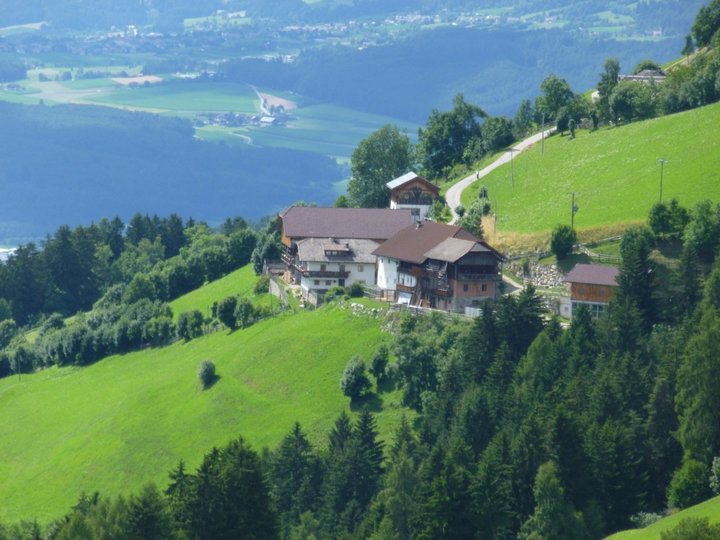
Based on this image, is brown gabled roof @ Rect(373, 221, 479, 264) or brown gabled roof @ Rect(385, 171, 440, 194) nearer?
brown gabled roof @ Rect(373, 221, 479, 264)

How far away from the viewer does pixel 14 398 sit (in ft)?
402

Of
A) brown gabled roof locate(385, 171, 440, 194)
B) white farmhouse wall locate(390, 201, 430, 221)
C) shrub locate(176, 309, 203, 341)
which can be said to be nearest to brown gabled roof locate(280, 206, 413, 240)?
white farmhouse wall locate(390, 201, 430, 221)

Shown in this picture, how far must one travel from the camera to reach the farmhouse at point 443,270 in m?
99.2

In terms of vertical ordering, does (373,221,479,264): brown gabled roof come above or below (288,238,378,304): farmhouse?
above

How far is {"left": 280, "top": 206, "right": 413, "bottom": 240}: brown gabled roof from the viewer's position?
375 feet

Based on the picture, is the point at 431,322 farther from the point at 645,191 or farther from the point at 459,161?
the point at 459,161

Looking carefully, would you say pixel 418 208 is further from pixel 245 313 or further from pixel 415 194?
pixel 245 313

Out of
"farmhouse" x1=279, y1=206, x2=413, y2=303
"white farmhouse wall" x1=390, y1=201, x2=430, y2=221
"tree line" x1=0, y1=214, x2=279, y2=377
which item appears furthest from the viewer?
"tree line" x1=0, y1=214, x2=279, y2=377

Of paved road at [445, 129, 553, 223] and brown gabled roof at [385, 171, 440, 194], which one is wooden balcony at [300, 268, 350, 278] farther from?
brown gabled roof at [385, 171, 440, 194]

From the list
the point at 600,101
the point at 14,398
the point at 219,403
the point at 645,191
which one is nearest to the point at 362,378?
the point at 219,403

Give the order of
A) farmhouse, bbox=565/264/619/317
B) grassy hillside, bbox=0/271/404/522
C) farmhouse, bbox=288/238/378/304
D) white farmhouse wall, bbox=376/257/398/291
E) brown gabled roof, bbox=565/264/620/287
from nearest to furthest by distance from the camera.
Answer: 1. farmhouse, bbox=565/264/619/317
2. brown gabled roof, bbox=565/264/620/287
3. grassy hillside, bbox=0/271/404/522
4. white farmhouse wall, bbox=376/257/398/291
5. farmhouse, bbox=288/238/378/304

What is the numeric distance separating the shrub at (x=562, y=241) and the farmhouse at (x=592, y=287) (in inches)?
280

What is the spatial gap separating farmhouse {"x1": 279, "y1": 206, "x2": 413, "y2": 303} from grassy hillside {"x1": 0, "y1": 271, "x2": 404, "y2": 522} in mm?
3004

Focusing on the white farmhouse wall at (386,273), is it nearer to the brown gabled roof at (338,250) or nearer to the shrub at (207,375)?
the brown gabled roof at (338,250)
